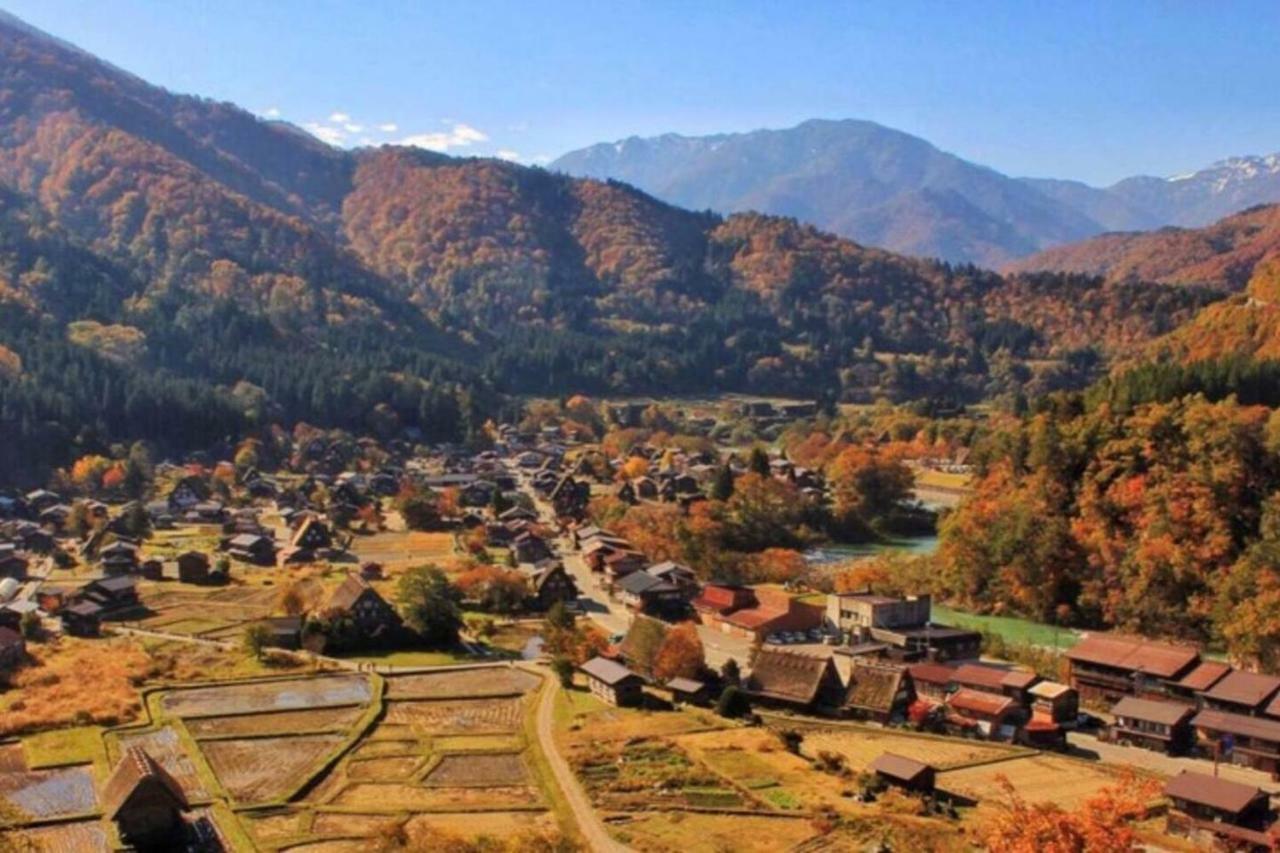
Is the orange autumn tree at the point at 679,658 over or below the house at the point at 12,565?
over

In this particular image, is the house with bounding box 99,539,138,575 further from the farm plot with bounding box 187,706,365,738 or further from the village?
the farm plot with bounding box 187,706,365,738

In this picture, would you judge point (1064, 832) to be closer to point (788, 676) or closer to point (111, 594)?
point (788, 676)

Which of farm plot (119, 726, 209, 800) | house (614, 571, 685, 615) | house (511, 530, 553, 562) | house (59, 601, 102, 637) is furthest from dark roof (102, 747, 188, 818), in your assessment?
house (511, 530, 553, 562)

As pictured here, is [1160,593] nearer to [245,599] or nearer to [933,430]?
[245,599]

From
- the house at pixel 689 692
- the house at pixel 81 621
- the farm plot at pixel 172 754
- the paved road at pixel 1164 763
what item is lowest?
the house at pixel 81 621

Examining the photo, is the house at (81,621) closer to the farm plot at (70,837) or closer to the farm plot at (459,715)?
the farm plot at (459,715)

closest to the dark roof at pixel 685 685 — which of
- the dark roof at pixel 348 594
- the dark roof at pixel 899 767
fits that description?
the dark roof at pixel 899 767
